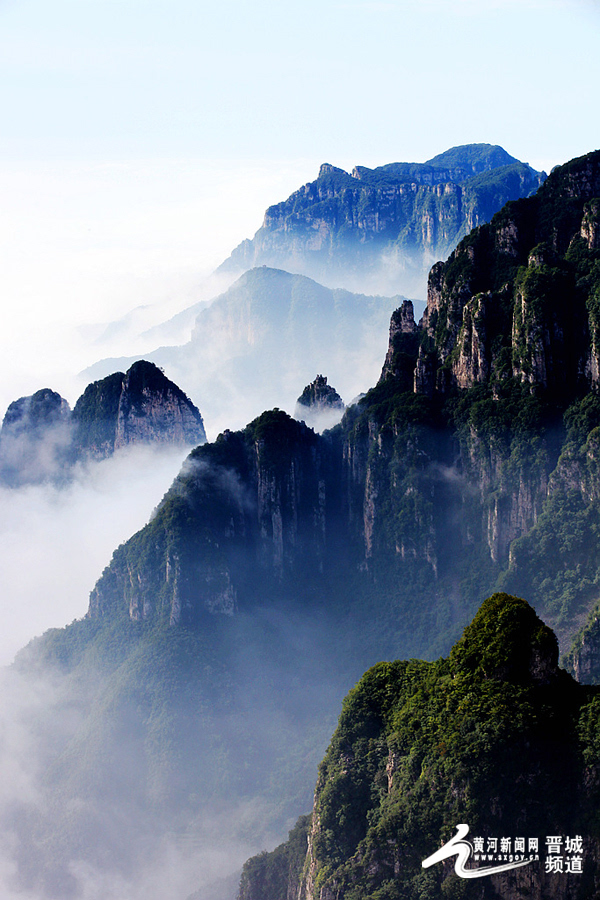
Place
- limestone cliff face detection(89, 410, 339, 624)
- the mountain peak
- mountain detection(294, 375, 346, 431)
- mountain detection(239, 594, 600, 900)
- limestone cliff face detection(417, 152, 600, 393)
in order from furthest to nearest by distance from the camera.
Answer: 1. mountain detection(294, 375, 346, 431)
2. limestone cliff face detection(89, 410, 339, 624)
3. limestone cliff face detection(417, 152, 600, 393)
4. the mountain peak
5. mountain detection(239, 594, 600, 900)

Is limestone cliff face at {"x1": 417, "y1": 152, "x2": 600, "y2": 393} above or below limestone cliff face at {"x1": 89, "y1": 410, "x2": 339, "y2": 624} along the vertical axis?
above

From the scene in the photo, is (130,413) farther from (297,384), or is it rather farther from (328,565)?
(297,384)

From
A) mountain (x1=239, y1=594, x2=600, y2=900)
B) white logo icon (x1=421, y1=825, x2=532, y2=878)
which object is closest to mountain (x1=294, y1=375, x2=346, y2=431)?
mountain (x1=239, y1=594, x2=600, y2=900)

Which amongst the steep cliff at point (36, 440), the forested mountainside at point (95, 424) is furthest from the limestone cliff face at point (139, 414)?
the steep cliff at point (36, 440)

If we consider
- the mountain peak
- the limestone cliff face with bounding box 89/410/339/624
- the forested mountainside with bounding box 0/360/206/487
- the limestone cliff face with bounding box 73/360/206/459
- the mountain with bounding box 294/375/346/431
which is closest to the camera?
the mountain peak

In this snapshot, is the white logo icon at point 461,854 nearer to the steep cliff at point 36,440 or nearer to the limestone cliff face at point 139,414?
the limestone cliff face at point 139,414

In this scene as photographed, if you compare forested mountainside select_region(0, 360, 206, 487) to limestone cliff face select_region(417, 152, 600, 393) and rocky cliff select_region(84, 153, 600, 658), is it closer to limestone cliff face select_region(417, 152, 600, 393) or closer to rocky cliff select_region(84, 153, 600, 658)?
rocky cliff select_region(84, 153, 600, 658)

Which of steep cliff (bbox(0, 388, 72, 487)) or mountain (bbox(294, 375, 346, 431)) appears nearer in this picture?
mountain (bbox(294, 375, 346, 431))

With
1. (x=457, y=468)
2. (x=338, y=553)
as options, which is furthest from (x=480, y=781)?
(x=338, y=553)
